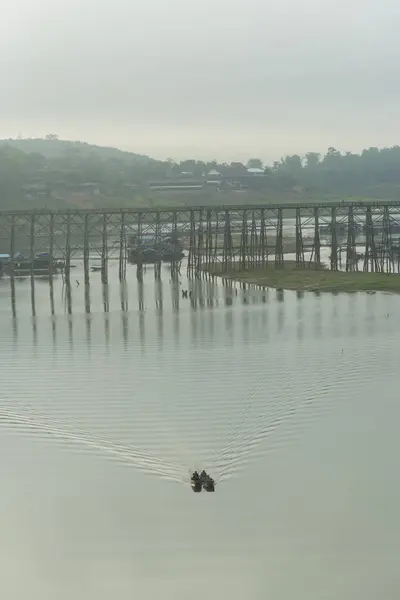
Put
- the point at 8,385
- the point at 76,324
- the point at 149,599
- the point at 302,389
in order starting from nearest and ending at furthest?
the point at 149,599 < the point at 302,389 < the point at 8,385 < the point at 76,324

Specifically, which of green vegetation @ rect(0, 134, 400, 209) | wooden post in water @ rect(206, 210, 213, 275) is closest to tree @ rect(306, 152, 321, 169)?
green vegetation @ rect(0, 134, 400, 209)

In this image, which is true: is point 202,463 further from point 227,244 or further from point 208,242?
point 208,242

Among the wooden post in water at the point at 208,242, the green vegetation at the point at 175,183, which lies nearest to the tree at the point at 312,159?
the green vegetation at the point at 175,183

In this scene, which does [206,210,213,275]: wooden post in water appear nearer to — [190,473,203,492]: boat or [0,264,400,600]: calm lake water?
[0,264,400,600]: calm lake water

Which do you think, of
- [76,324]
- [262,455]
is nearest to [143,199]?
[76,324]

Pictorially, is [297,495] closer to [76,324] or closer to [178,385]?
[178,385]
